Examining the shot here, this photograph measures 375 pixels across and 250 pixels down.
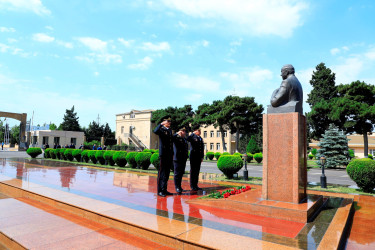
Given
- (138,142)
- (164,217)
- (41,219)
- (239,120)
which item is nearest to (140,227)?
(164,217)

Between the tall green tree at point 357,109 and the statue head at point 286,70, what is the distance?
21.6 metres

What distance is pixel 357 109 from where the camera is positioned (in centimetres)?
2303

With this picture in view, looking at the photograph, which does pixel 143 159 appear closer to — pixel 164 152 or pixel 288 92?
pixel 164 152

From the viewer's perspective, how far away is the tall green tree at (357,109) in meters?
22.9

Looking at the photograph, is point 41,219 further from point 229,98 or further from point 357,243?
point 229,98

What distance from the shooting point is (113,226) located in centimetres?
403

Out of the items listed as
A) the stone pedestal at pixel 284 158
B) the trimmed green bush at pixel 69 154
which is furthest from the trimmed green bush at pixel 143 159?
the stone pedestal at pixel 284 158

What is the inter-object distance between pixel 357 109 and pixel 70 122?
223 feet

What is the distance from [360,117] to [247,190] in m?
22.4

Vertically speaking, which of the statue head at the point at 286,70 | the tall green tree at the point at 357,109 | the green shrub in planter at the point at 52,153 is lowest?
the green shrub in planter at the point at 52,153

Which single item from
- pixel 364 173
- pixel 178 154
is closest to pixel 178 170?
pixel 178 154


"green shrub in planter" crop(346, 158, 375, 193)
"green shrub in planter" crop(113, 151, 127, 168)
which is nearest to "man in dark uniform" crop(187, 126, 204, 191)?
"green shrub in planter" crop(346, 158, 375, 193)

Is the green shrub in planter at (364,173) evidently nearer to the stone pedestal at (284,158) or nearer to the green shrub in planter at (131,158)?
the stone pedestal at (284,158)

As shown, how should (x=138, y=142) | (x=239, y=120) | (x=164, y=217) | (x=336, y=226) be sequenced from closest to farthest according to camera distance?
(x=336, y=226)
(x=164, y=217)
(x=239, y=120)
(x=138, y=142)
